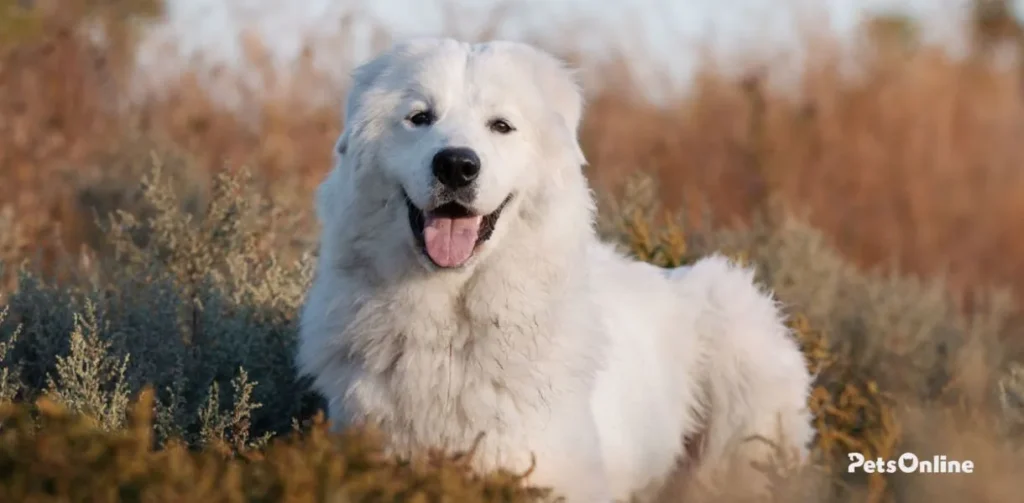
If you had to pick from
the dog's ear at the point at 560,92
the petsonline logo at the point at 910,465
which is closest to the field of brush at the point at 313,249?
the petsonline logo at the point at 910,465

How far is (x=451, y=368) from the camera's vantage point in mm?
3975

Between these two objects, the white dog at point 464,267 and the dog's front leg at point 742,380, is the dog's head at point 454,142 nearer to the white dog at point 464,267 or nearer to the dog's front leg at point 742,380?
the white dog at point 464,267

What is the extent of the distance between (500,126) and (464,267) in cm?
45

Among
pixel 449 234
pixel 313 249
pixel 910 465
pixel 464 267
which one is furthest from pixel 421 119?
pixel 313 249

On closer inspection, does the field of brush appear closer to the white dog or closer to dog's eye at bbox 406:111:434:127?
the white dog

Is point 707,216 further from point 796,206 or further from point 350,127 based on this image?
point 350,127

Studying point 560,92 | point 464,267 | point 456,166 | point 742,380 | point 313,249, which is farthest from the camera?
point 313,249

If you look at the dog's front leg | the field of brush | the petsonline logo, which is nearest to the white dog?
the petsonline logo

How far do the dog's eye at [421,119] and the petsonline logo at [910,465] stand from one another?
168 centimetres

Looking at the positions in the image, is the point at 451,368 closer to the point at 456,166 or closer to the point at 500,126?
the point at 456,166

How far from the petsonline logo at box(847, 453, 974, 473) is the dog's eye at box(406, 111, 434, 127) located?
5.52 feet

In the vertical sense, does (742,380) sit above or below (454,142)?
above

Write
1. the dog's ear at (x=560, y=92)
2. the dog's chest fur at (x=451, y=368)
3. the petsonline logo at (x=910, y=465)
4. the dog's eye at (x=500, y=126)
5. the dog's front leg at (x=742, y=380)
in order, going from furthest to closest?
the dog's front leg at (x=742, y=380) → the dog's ear at (x=560, y=92) → the dog's eye at (x=500, y=126) → the dog's chest fur at (x=451, y=368) → the petsonline logo at (x=910, y=465)

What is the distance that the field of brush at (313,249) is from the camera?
3.34 metres
